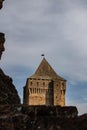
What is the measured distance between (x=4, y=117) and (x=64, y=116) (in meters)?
0.95

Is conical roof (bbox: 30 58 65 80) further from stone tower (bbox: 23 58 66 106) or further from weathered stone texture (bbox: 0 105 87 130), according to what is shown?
weathered stone texture (bbox: 0 105 87 130)

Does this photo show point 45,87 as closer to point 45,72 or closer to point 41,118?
point 45,72

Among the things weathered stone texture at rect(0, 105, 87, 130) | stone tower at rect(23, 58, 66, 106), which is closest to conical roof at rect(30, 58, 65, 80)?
stone tower at rect(23, 58, 66, 106)

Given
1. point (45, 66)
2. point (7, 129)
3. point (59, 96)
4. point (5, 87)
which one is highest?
point (45, 66)

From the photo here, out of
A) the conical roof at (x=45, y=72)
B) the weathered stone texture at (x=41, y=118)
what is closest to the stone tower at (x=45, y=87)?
the conical roof at (x=45, y=72)

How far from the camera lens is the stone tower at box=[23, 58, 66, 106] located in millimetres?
141375

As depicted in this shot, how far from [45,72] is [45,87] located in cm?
465

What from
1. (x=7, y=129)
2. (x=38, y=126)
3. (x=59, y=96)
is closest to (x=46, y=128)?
(x=38, y=126)

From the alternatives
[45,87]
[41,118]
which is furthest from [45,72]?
[41,118]

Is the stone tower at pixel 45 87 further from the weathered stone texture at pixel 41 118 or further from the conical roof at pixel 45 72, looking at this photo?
the weathered stone texture at pixel 41 118

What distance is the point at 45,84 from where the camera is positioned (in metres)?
144

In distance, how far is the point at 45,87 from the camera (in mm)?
143875

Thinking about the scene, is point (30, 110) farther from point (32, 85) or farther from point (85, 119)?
point (32, 85)

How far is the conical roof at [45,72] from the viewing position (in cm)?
14438
